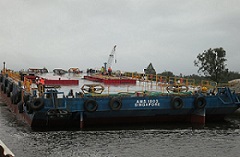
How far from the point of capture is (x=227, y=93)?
23781 millimetres

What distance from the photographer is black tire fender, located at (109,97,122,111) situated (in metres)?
20.8

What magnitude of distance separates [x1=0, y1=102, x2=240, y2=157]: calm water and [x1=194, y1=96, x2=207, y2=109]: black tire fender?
54.5 inches

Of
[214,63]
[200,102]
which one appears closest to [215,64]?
[214,63]

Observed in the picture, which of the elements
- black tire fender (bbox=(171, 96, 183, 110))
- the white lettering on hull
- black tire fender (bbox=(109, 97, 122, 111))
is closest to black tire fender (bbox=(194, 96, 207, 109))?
black tire fender (bbox=(171, 96, 183, 110))

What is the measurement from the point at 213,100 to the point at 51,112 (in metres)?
10.6

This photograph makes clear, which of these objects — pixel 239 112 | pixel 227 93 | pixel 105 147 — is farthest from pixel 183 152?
pixel 239 112

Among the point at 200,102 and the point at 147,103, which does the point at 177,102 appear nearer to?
the point at 200,102

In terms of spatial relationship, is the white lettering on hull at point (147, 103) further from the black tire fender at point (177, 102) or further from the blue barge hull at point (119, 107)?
the black tire fender at point (177, 102)

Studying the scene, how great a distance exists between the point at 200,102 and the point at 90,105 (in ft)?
23.6

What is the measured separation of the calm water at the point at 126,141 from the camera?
16.6 meters

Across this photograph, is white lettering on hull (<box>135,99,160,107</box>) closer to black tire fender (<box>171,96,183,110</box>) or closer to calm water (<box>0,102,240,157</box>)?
black tire fender (<box>171,96,183,110</box>)

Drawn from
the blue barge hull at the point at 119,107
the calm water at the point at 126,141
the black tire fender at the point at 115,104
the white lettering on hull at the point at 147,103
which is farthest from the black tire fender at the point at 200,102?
the black tire fender at the point at 115,104

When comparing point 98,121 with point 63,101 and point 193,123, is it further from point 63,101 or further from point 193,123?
point 193,123

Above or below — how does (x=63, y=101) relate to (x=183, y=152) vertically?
above
